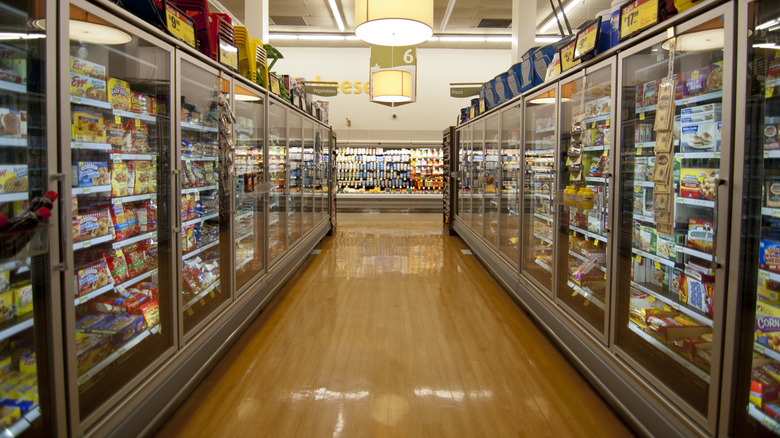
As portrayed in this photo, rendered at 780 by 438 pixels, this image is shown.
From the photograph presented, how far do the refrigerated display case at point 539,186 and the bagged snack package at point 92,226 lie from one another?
3.06 m

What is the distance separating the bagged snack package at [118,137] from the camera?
2.33 m

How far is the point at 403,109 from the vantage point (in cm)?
1450

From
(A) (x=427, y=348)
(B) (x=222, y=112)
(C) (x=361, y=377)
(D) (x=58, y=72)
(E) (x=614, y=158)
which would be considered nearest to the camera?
(D) (x=58, y=72)

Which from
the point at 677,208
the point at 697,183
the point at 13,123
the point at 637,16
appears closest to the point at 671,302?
the point at 677,208

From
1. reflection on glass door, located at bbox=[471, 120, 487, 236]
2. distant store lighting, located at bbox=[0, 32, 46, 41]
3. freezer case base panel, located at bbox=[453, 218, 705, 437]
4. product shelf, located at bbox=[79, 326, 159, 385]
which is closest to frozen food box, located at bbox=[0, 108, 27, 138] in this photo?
distant store lighting, located at bbox=[0, 32, 46, 41]

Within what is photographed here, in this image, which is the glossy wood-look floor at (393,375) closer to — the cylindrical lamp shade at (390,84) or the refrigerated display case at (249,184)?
the refrigerated display case at (249,184)

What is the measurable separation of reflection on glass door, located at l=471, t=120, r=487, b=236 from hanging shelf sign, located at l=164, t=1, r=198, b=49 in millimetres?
4487

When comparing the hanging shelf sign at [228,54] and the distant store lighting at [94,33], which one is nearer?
the distant store lighting at [94,33]

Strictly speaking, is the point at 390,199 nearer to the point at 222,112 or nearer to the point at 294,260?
the point at 294,260

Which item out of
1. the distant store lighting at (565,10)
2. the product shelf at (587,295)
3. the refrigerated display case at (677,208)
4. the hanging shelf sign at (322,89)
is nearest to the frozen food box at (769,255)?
the refrigerated display case at (677,208)

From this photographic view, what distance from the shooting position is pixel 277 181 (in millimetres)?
5320

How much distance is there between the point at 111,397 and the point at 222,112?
78.0 inches

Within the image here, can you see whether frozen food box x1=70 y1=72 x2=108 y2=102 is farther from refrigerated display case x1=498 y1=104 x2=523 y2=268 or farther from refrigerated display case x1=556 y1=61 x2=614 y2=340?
refrigerated display case x1=498 y1=104 x2=523 y2=268

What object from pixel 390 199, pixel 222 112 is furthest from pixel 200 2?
pixel 390 199
